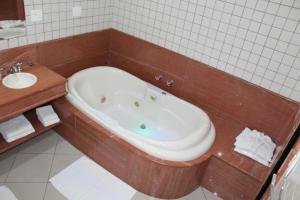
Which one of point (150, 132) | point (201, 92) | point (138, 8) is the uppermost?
point (138, 8)

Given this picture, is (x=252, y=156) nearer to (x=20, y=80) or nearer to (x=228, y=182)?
(x=228, y=182)

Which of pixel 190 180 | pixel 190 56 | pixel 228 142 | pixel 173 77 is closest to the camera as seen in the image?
pixel 190 180

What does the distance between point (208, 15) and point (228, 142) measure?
1.14m

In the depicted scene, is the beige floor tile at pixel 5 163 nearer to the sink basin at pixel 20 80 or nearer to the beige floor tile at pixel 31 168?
the beige floor tile at pixel 31 168

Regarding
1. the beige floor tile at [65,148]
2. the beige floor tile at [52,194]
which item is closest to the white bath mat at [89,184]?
the beige floor tile at [52,194]

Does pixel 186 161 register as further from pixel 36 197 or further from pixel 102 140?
pixel 36 197

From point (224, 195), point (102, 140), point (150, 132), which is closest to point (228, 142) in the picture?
point (224, 195)

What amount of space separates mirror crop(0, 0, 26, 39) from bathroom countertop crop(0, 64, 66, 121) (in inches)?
12.6

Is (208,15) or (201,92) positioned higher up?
(208,15)

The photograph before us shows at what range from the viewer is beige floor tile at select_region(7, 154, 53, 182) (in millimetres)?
2166

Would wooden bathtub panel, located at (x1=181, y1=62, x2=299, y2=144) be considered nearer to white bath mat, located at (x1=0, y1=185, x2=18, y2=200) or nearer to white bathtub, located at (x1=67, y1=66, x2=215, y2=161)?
white bathtub, located at (x1=67, y1=66, x2=215, y2=161)

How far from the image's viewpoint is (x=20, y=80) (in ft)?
7.22

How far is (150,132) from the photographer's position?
272cm

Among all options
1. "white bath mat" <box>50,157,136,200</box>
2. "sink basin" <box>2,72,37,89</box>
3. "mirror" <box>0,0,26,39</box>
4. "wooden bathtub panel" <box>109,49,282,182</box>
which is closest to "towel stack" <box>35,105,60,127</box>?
"sink basin" <box>2,72,37,89</box>
